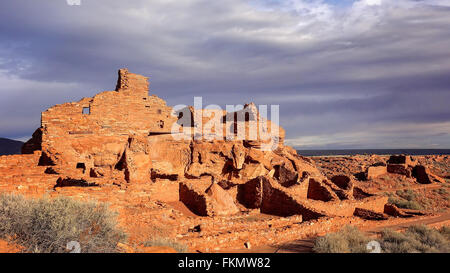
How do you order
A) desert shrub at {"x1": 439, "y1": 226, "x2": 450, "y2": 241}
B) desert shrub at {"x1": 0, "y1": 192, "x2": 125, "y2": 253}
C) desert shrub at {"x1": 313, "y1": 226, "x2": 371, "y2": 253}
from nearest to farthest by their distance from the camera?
1. desert shrub at {"x1": 0, "y1": 192, "x2": 125, "y2": 253}
2. desert shrub at {"x1": 313, "y1": 226, "x2": 371, "y2": 253}
3. desert shrub at {"x1": 439, "y1": 226, "x2": 450, "y2": 241}

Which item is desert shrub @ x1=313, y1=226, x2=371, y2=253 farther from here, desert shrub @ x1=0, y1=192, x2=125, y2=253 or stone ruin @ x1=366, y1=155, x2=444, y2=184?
stone ruin @ x1=366, y1=155, x2=444, y2=184

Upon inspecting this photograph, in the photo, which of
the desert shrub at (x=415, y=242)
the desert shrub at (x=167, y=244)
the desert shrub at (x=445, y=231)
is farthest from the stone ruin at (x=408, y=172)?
the desert shrub at (x=167, y=244)

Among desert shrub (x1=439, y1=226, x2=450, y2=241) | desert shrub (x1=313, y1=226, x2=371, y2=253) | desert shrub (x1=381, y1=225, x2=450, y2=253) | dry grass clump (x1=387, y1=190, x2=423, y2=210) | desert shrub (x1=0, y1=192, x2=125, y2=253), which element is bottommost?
dry grass clump (x1=387, y1=190, x2=423, y2=210)

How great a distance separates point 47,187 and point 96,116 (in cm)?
665

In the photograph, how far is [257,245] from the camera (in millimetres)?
8875

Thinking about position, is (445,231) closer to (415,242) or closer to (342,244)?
(415,242)

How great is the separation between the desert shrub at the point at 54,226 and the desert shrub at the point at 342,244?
5.04 m

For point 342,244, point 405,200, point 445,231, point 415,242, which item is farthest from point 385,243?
point 405,200

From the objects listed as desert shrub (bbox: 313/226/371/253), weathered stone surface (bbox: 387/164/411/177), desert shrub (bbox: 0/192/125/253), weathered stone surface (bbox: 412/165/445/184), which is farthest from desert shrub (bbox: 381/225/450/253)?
weathered stone surface (bbox: 412/165/445/184)

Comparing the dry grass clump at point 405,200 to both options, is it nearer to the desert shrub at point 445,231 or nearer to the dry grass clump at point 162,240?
the desert shrub at point 445,231

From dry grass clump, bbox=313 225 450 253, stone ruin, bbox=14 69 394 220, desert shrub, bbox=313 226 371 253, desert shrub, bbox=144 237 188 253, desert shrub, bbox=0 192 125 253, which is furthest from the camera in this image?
stone ruin, bbox=14 69 394 220

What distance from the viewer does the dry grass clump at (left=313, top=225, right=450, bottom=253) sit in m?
7.57

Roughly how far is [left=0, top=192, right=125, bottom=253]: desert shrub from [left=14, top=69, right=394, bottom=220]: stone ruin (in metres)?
4.33
